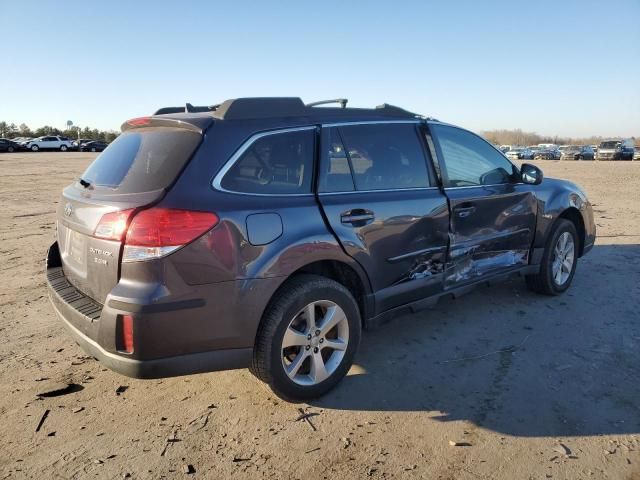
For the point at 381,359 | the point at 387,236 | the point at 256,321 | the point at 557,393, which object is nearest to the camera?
the point at 256,321

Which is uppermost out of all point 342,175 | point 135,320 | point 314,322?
point 342,175

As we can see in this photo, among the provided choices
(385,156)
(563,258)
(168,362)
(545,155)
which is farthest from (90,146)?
A: (168,362)

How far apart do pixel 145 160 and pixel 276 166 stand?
77 cm

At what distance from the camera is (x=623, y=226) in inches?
340

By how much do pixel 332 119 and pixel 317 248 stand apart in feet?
3.21

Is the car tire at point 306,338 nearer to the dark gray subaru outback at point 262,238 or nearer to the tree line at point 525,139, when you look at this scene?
the dark gray subaru outback at point 262,238

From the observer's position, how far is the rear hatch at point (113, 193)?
2.58 m

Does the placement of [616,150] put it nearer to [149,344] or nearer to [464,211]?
[464,211]

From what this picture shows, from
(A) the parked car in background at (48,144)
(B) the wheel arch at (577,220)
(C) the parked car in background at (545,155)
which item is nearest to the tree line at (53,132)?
(A) the parked car in background at (48,144)

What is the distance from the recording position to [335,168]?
3.24 metres

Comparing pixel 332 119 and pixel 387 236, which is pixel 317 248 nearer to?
pixel 387 236

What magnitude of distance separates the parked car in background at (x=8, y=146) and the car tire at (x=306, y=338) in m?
56.2

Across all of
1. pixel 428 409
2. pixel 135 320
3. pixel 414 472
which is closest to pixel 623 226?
pixel 428 409

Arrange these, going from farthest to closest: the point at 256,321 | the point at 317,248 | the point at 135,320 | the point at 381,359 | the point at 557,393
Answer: the point at 381,359 < the point at 557,393 < the point at 317,248 < the point at 256,321 < the point at 135,320
